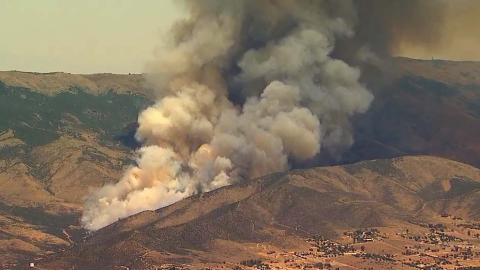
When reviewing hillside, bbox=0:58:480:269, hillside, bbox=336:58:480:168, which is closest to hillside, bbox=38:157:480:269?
hillside, bbox=0:58:480:269

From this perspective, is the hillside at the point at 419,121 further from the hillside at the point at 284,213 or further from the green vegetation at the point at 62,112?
the green vegetation at the point at 62,112

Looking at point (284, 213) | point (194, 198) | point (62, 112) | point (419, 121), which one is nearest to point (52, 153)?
point (62, 112)

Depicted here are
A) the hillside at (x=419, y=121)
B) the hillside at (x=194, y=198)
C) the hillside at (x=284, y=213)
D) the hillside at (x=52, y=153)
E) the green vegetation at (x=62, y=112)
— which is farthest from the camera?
the green vegetation at (x=62, y=112)

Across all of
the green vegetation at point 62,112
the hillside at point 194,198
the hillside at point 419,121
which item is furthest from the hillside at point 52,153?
the hillside at point 419,121

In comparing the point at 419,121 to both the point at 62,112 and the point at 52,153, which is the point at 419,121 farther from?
the point at 62,112

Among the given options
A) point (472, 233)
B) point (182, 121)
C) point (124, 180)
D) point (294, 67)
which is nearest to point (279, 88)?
point (294, 67)

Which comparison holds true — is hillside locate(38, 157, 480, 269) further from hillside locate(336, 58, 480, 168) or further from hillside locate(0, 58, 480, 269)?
hillside locate(336, 58, 480, 168)
